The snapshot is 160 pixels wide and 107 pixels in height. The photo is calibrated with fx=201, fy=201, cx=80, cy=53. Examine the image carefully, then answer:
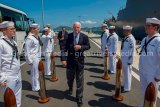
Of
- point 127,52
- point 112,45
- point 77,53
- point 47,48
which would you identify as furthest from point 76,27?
point 112,45

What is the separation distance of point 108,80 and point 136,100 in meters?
2.39

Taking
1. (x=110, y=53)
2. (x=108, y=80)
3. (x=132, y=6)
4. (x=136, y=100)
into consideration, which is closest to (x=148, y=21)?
(x=136, y=100)

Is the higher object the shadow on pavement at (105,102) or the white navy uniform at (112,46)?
the white navy uniform at (112,46)

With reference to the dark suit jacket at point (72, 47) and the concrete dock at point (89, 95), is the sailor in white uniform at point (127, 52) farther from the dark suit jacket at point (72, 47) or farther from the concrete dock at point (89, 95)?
the dark suit jacket at point (72, 47)

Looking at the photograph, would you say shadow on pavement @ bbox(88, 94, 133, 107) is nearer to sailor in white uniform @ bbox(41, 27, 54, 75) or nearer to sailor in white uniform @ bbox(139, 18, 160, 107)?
sailor in white uniform @ bbox(139, 18, 160, 107)

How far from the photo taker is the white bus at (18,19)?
12674mm

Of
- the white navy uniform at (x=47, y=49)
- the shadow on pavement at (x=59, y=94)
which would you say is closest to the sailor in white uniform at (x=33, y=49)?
the shadow on pavement at (x=59, y=94)

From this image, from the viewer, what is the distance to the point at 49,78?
8656 millimetres

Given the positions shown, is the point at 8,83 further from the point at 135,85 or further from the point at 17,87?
the point at 135,85

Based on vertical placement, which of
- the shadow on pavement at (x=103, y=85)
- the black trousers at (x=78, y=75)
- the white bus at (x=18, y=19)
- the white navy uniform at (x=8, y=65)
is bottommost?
the shadow on pavement at (x=103, y=85)

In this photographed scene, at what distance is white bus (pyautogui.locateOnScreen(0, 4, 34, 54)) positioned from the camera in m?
12.7

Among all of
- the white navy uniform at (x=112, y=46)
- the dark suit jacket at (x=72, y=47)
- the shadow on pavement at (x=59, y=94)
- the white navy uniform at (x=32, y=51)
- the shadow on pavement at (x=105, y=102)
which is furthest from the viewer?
the white navy uniform at (x=112, y=46)

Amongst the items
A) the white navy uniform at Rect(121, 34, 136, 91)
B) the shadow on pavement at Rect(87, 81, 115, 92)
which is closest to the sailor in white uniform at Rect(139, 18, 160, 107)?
the white navy uniform at Rect(121, 34, 136, 91)

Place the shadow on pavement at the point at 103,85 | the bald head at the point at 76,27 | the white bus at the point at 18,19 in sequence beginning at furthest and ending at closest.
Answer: the white bus at the point at 18,19
the shadow on pavement at the point at 103,85
the bald head at the point at 76,27
